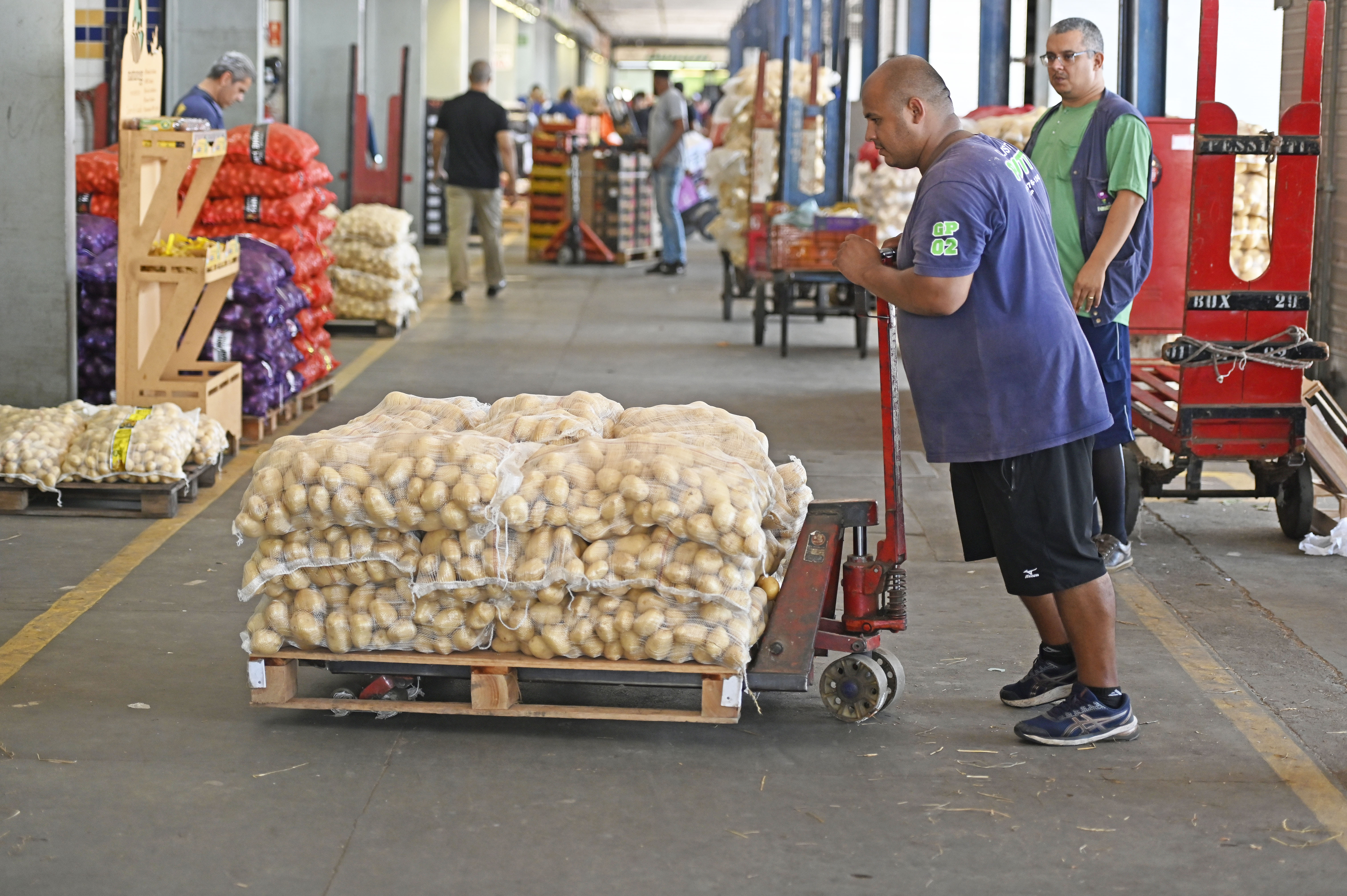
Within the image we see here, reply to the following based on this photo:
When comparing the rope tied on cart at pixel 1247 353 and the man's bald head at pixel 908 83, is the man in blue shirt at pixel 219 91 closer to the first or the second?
the rope tied on cart at pixel 1247 353

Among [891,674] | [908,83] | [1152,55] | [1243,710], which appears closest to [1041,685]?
[891,674]

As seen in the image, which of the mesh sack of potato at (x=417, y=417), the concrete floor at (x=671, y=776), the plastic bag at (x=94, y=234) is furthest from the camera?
the plastic bag at (x=94, y=234)

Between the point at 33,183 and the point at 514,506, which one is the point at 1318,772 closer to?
the point at 514,506

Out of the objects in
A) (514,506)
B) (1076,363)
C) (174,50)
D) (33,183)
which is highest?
(174,50)

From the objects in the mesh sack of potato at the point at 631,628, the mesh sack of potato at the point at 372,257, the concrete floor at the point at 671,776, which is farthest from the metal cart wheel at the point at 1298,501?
the mesh sack of potato at the point at 372,257

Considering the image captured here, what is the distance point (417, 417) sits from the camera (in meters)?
5.06

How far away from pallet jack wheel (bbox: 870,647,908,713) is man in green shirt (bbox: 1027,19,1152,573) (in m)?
1.87

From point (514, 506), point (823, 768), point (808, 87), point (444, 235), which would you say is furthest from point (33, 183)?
point (444, 235)

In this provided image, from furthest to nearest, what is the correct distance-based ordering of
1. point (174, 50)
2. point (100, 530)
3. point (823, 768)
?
point (174, 50)
point (100, 530)
point (823, 768)

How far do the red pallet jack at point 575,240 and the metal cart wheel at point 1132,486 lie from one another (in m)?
14.6

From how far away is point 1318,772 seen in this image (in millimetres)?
4266

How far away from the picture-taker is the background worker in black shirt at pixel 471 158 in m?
15.8

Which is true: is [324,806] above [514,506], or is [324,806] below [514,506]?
below

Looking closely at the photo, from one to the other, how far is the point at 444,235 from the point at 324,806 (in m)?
20.0
